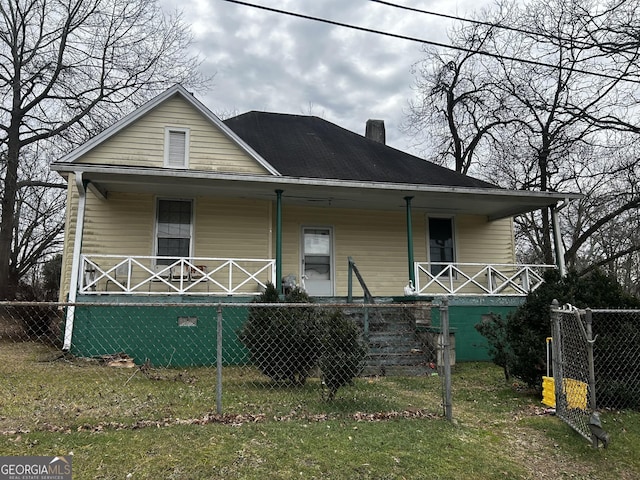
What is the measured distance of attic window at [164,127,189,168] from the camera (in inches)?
435

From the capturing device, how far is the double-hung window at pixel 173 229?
10.9m

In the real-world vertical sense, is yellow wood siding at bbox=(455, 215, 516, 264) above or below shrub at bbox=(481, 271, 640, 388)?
above

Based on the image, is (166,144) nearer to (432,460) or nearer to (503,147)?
(432,460)

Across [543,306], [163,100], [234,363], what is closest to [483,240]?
[543,306]

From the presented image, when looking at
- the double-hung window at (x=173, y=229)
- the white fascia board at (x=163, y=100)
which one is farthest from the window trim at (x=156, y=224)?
the white fascia board at (x=163, y=100)

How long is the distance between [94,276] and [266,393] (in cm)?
643

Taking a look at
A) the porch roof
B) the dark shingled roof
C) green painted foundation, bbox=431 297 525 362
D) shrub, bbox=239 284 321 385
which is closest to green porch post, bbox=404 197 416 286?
the porch roof

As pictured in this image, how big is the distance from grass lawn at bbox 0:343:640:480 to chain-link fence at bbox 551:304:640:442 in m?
0.25

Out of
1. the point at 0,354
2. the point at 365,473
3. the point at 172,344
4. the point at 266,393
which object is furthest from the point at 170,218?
the point at 365,473

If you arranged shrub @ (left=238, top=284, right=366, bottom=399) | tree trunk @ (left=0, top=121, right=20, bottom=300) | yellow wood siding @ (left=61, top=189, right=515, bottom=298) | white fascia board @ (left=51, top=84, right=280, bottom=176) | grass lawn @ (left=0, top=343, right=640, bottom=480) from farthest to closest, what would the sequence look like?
tree trunk @ (left=0, top=121, right=20, bottom=300)
yellow wood siding @ (left=61, top=189, right=515, bottom=298)
white fascia board @ (left=51, top=84, right=280, bottom=176)
shrub @ (left=238, top=284, right=366, bottom=399)
grass lawn @ (left=0, top=343, right=640, bottom=480)

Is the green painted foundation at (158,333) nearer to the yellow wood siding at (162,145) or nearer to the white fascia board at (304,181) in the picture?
the white fascia board at (304,181)

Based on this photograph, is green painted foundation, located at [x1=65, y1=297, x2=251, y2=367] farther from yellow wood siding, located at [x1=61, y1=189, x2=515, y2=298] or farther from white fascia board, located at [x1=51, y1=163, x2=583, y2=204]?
white fascia board, located at [x1=51, y1=163, x2=583, y2=204]

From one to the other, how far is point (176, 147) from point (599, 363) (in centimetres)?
976

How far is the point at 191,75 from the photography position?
1936cm
